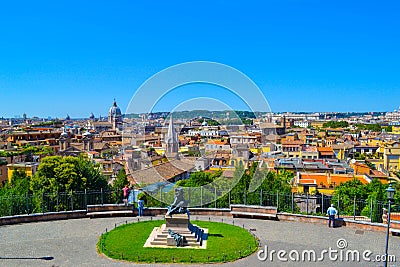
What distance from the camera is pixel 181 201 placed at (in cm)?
1191

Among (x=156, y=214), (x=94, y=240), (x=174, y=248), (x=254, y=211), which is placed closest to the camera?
(x=174, y=248)

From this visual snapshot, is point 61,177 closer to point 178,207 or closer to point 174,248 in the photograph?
point 178,207

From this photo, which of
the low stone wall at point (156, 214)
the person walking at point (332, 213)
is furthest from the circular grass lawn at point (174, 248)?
the person walking at point (332, 213)

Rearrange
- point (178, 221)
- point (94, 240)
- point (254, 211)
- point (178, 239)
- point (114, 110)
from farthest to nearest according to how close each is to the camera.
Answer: point (114, 110) → point (254, 211) → point (94, 240) → point (178, 221) → point (178, 239)

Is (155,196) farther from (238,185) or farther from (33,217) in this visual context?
(33,217)

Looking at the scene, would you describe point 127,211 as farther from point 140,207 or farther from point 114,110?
point 114,110

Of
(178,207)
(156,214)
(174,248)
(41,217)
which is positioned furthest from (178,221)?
(41,217)

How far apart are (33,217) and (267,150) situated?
4322cm

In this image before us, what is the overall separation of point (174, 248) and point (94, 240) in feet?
8.97

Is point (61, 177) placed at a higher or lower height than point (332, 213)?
higher

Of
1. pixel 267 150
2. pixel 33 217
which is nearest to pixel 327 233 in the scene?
pixel 33 217

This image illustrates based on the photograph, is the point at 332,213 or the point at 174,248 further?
the point at 332,213

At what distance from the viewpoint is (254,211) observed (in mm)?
14742

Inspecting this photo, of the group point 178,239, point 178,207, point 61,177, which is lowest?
point 178,239
